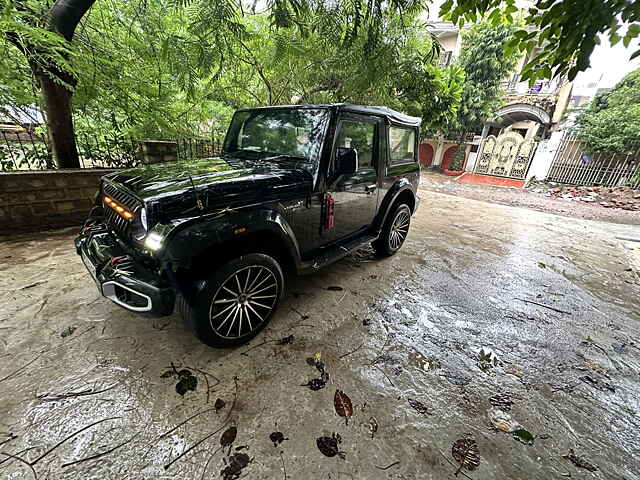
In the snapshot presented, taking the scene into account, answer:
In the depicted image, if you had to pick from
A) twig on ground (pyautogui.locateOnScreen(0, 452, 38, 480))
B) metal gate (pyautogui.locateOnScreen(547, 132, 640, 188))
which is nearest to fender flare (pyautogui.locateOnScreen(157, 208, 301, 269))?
twig on ground (pyautogui.locateOnScreen(0, 452, 38, 480))

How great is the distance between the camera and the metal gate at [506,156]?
10968 millimetres

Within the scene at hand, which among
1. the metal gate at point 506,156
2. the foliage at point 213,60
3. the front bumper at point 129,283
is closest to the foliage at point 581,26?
the foliage at point 213,60

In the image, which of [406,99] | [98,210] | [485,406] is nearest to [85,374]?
[98,210]

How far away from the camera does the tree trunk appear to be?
3.47 metres

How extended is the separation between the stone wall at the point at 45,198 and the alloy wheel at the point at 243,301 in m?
3.48

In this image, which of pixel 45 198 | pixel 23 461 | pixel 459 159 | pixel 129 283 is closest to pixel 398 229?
pixel 129 283

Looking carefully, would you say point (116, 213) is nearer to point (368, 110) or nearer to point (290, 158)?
point (290, 158)

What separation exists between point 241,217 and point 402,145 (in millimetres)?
2613

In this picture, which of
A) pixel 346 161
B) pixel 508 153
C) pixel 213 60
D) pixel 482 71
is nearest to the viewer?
pixel 346 161

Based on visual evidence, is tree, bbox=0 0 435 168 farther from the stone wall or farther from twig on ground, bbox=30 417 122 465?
twig on ground, bbox=30 417 122 465

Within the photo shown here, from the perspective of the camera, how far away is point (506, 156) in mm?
11484

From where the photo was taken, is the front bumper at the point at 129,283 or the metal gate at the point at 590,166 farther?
the metal gate at the point at 590,166

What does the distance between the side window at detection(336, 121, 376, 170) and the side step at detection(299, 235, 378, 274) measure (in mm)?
841

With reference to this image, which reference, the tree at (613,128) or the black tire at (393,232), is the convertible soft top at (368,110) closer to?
the black tire at (393,232)
